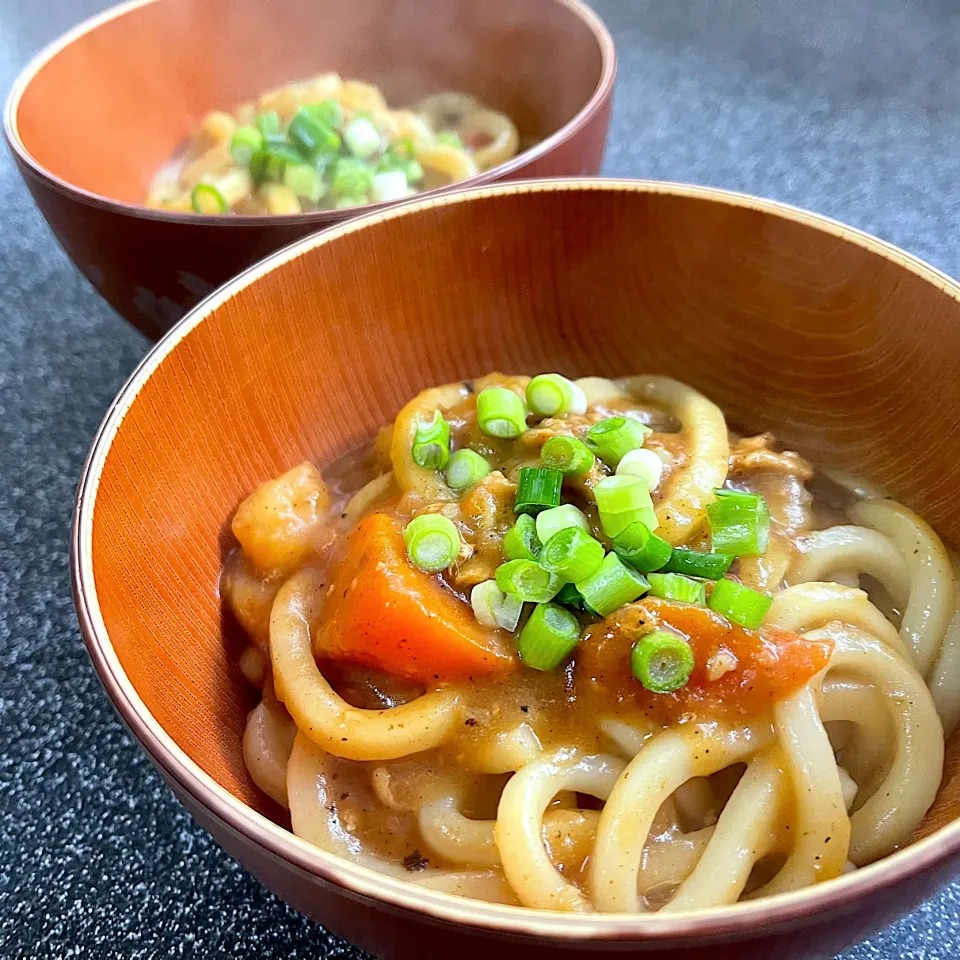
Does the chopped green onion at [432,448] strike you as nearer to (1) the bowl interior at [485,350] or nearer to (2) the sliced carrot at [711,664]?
(1) the bowl interior at [485,350]

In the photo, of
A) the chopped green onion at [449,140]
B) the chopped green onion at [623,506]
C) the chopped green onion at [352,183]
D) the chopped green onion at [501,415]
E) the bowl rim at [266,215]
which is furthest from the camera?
the chopped green onion at [449,140]

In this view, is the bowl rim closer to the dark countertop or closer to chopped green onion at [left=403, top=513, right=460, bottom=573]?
the dark countertop

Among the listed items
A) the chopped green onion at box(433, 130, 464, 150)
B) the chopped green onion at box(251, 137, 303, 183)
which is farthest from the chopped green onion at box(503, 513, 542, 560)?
the chopped green onion at box(433, 130, 464, 150)

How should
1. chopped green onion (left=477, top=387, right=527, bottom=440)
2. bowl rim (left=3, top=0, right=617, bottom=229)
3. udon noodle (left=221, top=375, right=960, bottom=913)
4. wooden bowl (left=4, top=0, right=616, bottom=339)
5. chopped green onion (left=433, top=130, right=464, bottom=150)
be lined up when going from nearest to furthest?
udon noodle (left=221, top=375, right=960, bottom=913)
chopped green onion (left=477, top=387, right=527, bottom=440)
bowl rim (left=3, top=0, right=617, bottom=229)
wooden bowl (left=4, top=0, right=616, bottom=339)
chopped green onion (left=433, top=130, right=464, bottom=150)

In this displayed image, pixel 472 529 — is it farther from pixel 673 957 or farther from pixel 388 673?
pixel 673 957

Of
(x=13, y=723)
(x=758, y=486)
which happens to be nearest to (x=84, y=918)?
(x=13, y=723)

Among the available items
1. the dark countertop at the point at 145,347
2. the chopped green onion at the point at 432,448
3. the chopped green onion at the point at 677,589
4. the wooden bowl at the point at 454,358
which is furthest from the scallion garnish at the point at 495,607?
the dark countertop at the point at 145,347

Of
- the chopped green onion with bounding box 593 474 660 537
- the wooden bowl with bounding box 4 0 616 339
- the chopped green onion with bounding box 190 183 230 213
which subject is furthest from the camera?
the chopped green onion with bounding box 190 183 230 213

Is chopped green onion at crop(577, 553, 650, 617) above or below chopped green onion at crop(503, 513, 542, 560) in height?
above
